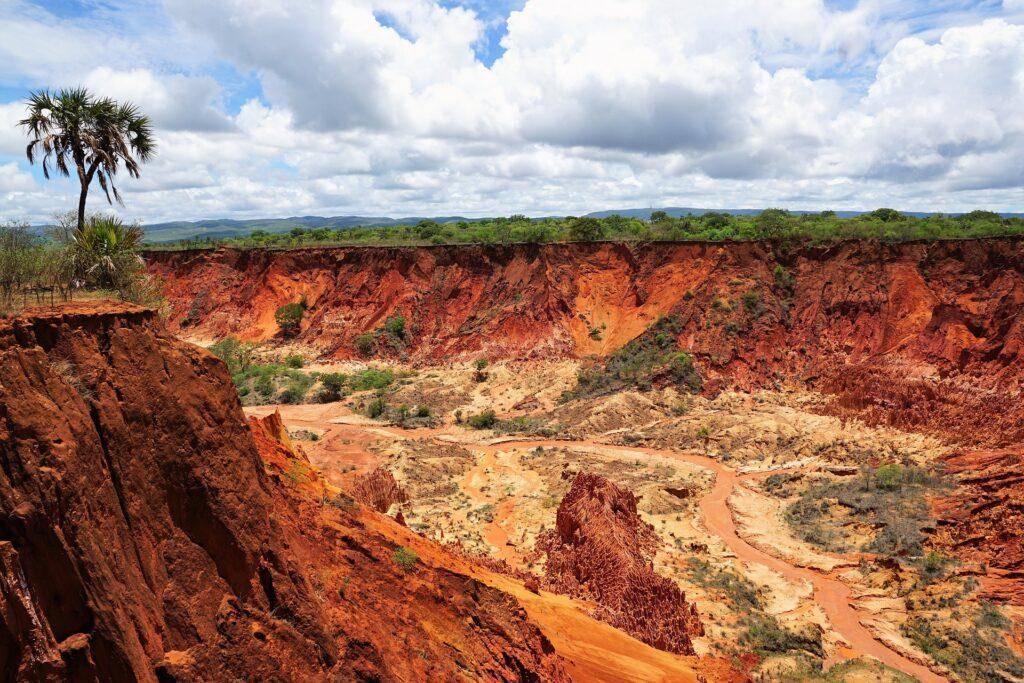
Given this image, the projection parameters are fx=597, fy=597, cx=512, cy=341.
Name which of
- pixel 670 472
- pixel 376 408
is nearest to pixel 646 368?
pixel 670 472

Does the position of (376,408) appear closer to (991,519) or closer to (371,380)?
(371,380)

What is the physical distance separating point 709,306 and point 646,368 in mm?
6317

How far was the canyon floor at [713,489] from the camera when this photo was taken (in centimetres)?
1375

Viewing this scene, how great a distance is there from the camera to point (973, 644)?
505 inches

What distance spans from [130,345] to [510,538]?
45.5 feet

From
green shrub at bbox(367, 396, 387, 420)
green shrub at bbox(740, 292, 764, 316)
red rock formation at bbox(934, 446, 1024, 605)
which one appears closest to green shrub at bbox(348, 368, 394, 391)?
green shrub at bbox(367, 396, 387, 420)

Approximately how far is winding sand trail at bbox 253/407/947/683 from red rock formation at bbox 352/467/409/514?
21.5ft

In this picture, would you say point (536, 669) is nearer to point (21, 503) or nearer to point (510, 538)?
point (21, 503)

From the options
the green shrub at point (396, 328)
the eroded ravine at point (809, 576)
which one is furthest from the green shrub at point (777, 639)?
the green shrub at point (396, 328)

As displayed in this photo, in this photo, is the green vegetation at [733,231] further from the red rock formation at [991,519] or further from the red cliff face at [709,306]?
the red rock formation at [991,519]

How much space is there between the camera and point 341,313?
4650 centimetres

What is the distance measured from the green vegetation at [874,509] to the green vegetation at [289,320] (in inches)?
1447

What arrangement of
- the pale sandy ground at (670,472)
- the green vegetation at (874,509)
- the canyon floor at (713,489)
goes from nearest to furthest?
the canyon floor at (713,489)
the pale sandy ground at (670,472)
the green vegetation at (874,509)

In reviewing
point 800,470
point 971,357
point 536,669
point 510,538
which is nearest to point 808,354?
point 971,357
